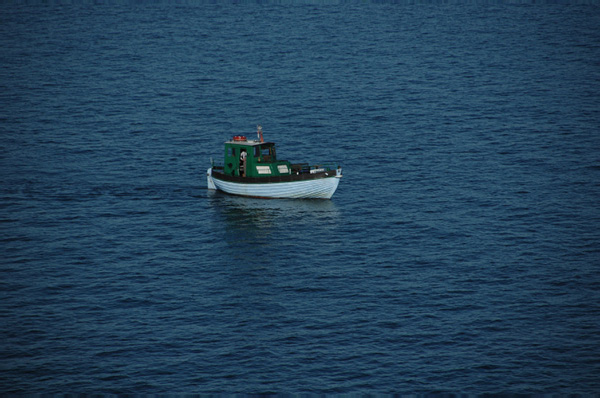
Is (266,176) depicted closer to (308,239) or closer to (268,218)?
(268,218)

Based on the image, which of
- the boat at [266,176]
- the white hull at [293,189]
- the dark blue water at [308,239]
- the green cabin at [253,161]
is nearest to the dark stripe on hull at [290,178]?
Answer: the boat at [266,176]

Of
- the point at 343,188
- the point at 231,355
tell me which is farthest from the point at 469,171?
the point at 231,355

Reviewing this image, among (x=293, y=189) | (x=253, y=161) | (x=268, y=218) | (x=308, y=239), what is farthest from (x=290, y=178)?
(x=308, y=239)

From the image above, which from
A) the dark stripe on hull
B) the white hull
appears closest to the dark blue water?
the white hull

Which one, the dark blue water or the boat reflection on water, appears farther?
the boat reflection on water

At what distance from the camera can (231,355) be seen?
50219 mm

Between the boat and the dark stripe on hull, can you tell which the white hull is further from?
the dark stripe on hull

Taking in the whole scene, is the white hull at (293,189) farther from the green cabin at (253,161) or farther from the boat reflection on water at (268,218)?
the green cabin at (253,161)

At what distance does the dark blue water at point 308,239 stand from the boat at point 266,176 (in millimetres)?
1623

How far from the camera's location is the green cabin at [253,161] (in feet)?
262

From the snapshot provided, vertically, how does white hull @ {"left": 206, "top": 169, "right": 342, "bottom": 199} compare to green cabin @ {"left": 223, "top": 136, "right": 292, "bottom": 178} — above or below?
below

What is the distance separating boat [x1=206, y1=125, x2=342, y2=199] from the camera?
3083 inches

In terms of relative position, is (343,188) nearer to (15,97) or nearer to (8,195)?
(8,195)

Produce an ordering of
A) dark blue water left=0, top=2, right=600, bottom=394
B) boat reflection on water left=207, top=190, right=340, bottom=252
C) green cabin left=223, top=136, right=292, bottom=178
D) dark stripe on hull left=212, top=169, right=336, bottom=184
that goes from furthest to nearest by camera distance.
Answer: green cabin left=223, top=136, right=292, bottom=178 → dark stripe on hull left=212, top=169, right=336, bottom=184 → boat reflection on water left=207, top=190, right=340, bottom=252 → dark blue water left=0, top=2, right=600, bottom=394
